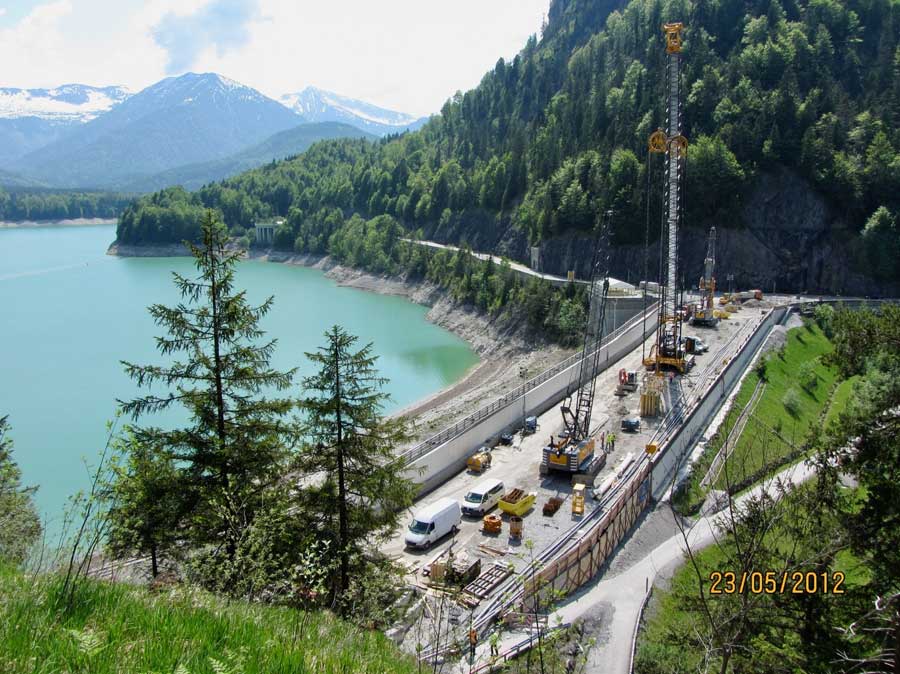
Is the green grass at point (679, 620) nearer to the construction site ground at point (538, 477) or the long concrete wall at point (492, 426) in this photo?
the construction site ground at point (538, 477)

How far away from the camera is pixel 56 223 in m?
164

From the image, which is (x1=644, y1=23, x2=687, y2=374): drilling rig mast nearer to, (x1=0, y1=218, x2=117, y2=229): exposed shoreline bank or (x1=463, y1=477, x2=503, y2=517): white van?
(x1=463, y1=477, x2=503, y2=517): white van

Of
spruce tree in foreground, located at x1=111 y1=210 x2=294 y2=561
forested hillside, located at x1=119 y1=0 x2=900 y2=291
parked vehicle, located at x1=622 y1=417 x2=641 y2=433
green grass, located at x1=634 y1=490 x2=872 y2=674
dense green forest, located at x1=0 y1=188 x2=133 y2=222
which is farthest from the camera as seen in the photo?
dense green forest, located at x1=0 y1=188 x2=133 y2=222

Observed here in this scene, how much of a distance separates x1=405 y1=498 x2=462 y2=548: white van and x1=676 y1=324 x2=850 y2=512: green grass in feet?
Result: 24.1

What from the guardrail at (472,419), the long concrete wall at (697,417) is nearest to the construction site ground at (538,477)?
the long concrete wall at (697,417)

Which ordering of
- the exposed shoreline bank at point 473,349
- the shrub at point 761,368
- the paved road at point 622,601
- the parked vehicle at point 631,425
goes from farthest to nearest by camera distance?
the exposed shoreline bank at point 473,349, the shrub at point 761,368, the parked vehicle at point 631,425, the paved road at point 622,601

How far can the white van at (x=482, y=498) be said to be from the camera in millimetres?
17766

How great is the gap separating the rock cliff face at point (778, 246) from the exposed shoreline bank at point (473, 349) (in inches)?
416

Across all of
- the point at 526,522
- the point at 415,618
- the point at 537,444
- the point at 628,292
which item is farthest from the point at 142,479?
the point at 628,292

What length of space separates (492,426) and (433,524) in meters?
7.81

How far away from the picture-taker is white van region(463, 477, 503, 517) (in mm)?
17766

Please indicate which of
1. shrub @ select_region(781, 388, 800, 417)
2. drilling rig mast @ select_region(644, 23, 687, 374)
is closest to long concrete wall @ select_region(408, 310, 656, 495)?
drilling rig mast @ select_region(644, 23, 687, 374)

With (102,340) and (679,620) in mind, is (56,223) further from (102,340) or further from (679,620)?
(679,620)
